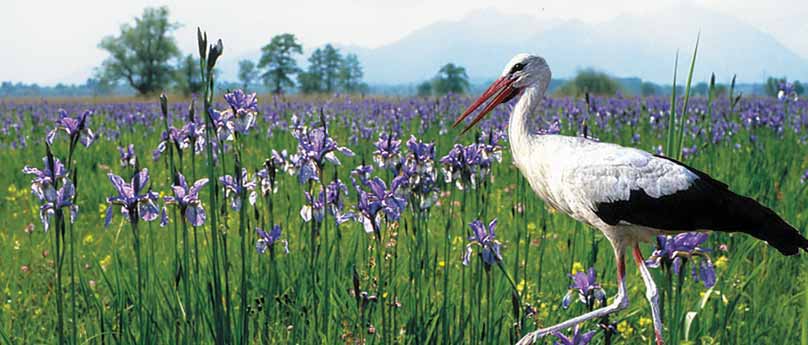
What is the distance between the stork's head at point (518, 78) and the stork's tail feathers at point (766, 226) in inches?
32.4

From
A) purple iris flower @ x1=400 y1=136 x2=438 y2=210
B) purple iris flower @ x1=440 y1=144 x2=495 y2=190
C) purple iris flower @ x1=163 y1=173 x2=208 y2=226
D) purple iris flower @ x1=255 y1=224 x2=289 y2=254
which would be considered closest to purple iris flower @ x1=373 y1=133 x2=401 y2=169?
purple iris flower @ x1=400 y1=136 x2=438 y2=210

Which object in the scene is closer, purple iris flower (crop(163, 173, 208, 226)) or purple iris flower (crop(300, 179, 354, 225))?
purple iris flower (crop(163, 173, 208, 226))

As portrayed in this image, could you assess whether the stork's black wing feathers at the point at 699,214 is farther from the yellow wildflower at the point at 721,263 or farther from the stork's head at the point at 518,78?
the yellow wildflower at the point at 721,263

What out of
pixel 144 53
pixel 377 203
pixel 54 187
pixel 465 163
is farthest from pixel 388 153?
pixel 144 53

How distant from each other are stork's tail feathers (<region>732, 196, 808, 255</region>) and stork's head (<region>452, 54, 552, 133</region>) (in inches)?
32.4

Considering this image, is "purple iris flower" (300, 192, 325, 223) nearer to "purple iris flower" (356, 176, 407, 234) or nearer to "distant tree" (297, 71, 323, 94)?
"purple iris flower" (356, 176, 407, 234)

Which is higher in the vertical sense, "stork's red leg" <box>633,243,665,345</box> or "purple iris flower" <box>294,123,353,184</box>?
"purple iris flower" <box>294,123,353,184</box>

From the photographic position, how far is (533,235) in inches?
188

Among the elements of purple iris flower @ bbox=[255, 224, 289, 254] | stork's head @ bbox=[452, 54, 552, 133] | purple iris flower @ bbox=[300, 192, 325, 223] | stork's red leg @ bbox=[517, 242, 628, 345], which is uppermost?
stork's head @ bbox=[452, 54, 552, 133]

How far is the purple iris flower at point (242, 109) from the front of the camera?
7.63ft

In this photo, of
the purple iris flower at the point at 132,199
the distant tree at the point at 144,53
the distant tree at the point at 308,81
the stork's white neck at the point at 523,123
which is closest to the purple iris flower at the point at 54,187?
the purple iris flower at the point at 132,199

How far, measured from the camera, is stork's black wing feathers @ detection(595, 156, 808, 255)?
7.68 ft

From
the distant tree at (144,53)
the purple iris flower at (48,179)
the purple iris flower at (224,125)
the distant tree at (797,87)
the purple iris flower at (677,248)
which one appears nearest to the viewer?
the purple iris flower at (48,179)

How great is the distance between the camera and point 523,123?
8.37 ft
